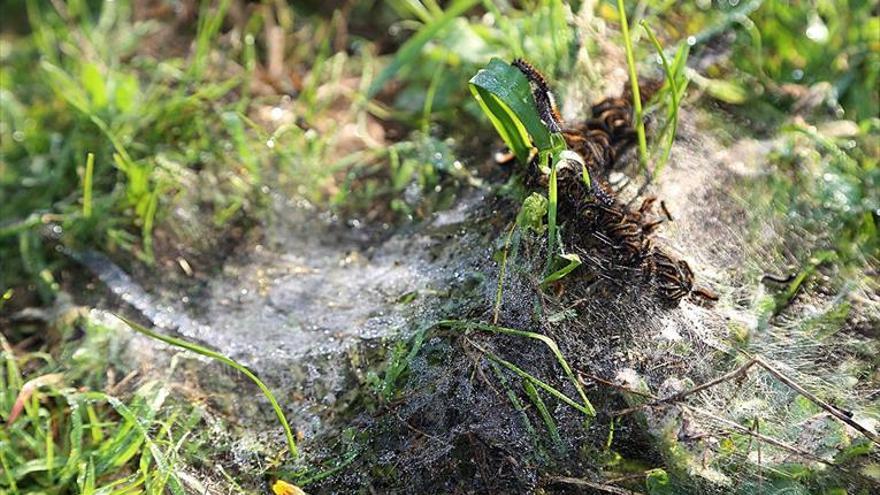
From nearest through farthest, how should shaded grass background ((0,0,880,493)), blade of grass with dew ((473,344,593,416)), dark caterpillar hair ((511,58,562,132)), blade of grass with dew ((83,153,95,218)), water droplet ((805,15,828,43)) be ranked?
blade of grass with dew ((473,344,593,416)) < dark caterpillar hair ((511,58,562,132)) < shaded grass background ((0,0,880,493)) < blade of grass with dew ((83,153,95,218)) < water droplet ((805,15,828,43))

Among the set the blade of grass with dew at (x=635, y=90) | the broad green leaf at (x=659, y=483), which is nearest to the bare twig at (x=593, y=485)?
the broad green leaf at (x=659, y=483)

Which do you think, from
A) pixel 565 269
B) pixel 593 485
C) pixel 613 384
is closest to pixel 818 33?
pixel 565 269

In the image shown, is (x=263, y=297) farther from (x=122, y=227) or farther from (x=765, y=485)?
(x=765, y=485)

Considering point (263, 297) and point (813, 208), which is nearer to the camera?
point (813, 208)

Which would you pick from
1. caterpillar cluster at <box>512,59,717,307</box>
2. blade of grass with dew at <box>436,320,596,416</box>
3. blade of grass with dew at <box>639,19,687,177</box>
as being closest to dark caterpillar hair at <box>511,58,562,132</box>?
caterpillar cluster at <box>512,59,717,307</box>

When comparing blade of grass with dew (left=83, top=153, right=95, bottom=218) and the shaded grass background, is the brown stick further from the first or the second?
blade of grass with dew (left=83, top=153, right=95, bottom=218)

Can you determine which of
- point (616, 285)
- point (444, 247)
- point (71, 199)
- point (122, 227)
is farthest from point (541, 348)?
point (71, 199)

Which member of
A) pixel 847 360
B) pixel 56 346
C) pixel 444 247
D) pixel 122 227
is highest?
pixel 847 360
